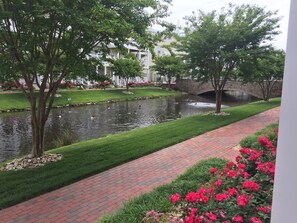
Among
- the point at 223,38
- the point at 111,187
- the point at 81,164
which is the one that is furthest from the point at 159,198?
the point at 223,38

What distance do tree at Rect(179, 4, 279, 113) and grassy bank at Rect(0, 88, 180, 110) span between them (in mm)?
13825

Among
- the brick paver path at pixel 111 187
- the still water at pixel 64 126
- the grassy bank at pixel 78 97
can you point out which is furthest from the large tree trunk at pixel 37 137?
the grassy bank at pixel 78 97

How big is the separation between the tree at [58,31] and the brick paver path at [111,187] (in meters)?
2.65

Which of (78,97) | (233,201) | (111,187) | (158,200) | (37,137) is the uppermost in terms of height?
(233,201)

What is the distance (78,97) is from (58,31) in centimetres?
2053

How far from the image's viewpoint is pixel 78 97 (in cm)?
2722

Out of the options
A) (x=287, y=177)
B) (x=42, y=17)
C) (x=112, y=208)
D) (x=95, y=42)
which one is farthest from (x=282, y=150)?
(x=95, y=42)

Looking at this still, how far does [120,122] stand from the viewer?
1712 centimetres

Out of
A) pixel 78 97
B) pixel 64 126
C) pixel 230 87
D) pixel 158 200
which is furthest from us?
pixel 230 87

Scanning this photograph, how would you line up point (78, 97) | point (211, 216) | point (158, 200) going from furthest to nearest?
point (78, 97)
point (158, 200)
point (211, 216)

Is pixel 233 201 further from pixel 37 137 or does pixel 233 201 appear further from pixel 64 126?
→ pixel 64 126

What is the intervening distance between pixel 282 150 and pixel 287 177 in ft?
0.43

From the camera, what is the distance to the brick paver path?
14.9 feet

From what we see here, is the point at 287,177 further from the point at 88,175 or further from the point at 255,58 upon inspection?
the point at 255,58
